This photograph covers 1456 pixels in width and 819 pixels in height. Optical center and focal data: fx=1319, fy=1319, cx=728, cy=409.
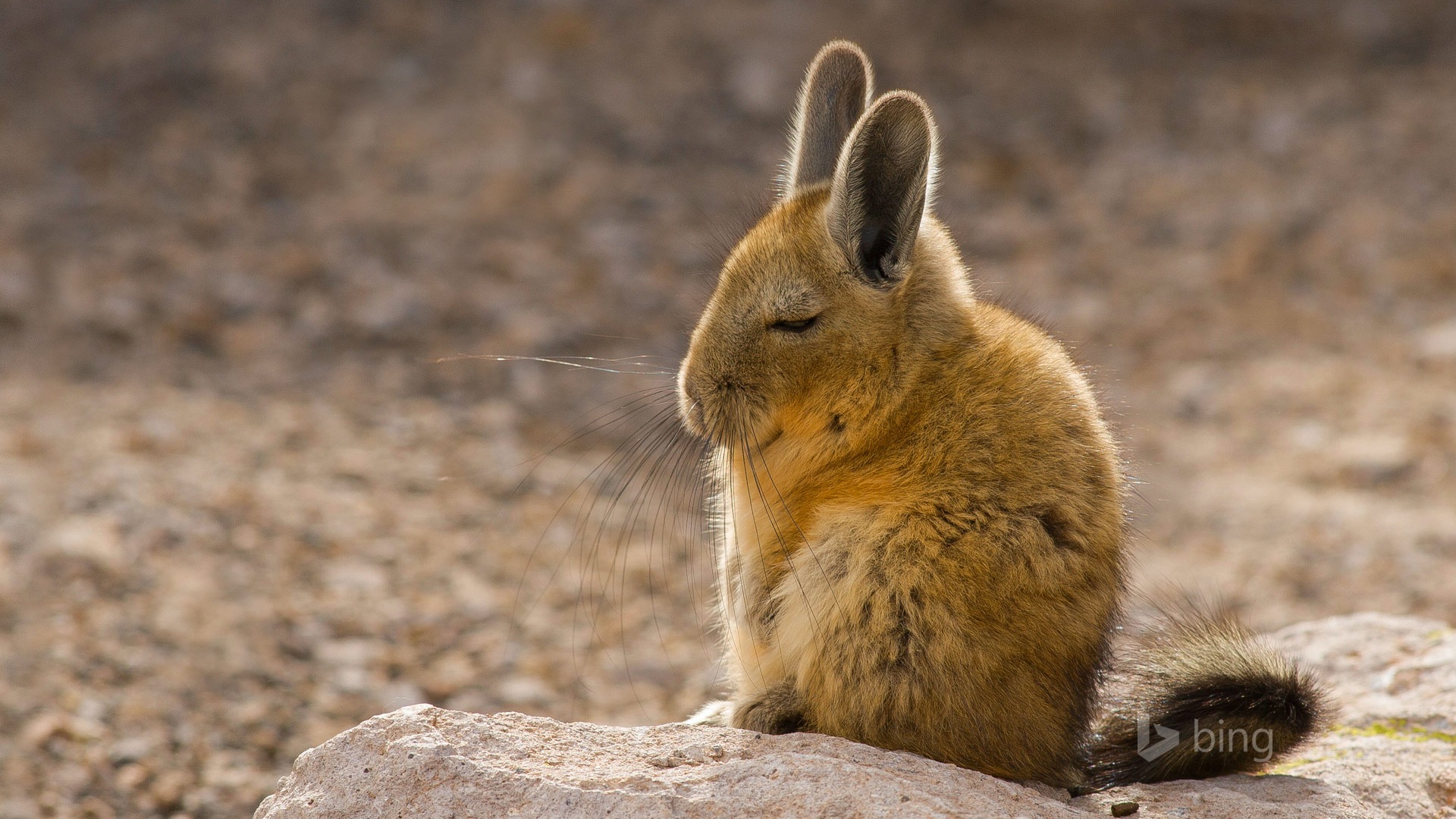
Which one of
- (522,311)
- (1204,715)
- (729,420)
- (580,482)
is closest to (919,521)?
(729,420)

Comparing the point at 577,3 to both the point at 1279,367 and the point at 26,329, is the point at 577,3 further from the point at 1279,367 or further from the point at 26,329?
the point at 1279,367

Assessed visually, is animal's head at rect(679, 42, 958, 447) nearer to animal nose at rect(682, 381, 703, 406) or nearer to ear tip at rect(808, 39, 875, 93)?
animal nose at rect(682, 381, 703, 406)

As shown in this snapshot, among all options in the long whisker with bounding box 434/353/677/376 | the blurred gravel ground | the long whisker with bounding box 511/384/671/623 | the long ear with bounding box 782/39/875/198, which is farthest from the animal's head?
the long whisker with bounding box 511/384/671/623

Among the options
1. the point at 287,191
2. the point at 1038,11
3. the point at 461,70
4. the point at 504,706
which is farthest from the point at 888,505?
the point at 1038,11

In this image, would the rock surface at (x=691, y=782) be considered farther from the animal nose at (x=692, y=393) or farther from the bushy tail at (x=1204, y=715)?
the animal nose at (x=692, y=393)

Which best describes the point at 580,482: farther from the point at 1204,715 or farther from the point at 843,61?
the point at 1204,715

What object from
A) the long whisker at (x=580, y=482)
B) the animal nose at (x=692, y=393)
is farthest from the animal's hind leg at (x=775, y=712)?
the long whisker at (x=580, y=482)
